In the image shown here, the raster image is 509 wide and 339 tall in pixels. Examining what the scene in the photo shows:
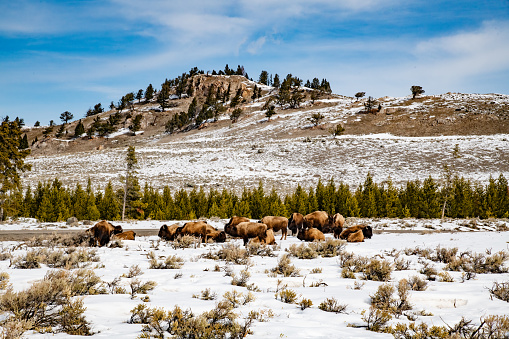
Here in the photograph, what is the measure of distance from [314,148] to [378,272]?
60.2 m

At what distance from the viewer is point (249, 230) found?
529 inches

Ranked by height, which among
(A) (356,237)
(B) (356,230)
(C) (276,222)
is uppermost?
(C) (276,222)

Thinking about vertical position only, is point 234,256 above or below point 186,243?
above

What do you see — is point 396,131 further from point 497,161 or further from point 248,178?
point 248,178

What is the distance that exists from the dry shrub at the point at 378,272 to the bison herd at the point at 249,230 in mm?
6030

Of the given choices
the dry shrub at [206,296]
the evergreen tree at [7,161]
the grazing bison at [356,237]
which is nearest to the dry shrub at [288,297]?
the dry shrub at [206,296]

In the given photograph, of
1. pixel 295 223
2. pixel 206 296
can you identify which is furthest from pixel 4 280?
pixel 295 223

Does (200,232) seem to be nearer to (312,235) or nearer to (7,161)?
(312,235)

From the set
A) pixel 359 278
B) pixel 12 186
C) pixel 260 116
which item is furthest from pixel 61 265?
pixel 260 116

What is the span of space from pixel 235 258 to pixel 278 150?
189 ft

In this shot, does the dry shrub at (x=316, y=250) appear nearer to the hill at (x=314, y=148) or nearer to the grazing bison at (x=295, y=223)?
the grazing bison at (x=295, y=223)

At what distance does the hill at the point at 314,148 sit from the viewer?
5169 centimetres

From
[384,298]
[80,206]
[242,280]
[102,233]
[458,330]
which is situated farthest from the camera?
[80,206]

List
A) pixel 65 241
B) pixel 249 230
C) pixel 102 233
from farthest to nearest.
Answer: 1. pixel 249 230
2. pixel 102 233
3. pixel 65 241
